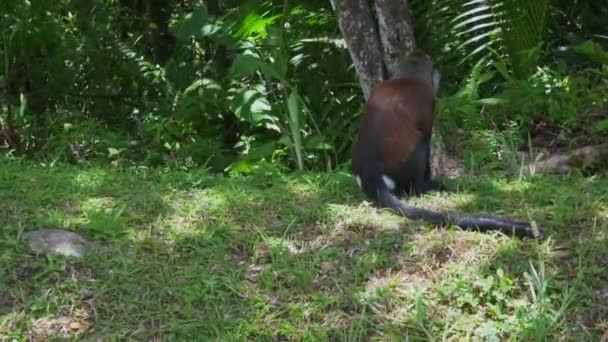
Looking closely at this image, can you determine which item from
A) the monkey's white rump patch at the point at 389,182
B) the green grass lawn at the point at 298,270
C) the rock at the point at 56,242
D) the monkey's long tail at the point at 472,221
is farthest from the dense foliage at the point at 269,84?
the rock at the point at 56,242

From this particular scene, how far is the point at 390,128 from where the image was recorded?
4.43 meters

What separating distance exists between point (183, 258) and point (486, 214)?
150 cm

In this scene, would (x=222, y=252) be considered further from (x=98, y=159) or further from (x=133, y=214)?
(x=98, y=159)

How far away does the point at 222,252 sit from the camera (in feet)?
12.1

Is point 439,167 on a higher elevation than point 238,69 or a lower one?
lower

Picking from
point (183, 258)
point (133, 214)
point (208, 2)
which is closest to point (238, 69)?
point (133, 214)

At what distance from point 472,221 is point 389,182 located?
72 centimetres

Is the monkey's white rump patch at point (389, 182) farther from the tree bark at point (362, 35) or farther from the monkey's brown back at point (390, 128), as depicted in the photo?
the tree bark at point (362, 35)

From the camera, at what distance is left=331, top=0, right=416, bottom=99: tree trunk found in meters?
5.71

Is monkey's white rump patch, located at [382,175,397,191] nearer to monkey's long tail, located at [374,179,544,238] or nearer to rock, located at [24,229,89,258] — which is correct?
monkey's long tail, located at [374,179,544,238]

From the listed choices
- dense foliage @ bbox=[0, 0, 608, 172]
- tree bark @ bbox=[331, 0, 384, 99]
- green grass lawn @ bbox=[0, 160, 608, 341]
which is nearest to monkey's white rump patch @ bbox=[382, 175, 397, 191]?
green grass lawn @ bbox=[0, 160, 608, 341]

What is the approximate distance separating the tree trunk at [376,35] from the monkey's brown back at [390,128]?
44.1 inches

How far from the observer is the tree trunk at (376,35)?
5715mm

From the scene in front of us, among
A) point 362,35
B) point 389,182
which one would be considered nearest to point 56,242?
point 389,182
